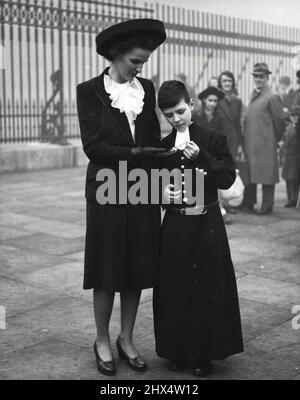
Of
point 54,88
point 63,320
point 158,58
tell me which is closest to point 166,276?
point 63,320

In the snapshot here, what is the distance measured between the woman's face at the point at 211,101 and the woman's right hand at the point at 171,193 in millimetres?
4172

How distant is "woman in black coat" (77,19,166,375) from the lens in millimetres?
3555

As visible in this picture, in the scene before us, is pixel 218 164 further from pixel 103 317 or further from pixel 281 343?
pixel 281 343

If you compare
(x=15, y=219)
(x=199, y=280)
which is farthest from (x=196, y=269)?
(x=15, y=219)

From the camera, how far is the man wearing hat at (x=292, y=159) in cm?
868

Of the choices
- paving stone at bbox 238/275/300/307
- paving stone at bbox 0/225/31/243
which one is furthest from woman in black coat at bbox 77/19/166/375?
paving stone at bbox 0/225/31/243

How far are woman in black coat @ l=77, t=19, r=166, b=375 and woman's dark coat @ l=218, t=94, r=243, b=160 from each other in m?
4.44

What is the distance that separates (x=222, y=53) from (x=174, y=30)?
5.60ft

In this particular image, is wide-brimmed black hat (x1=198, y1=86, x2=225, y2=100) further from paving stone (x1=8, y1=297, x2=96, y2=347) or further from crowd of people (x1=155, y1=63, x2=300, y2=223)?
paving stone (x1=8, y1=297, x2=96, y2=347)

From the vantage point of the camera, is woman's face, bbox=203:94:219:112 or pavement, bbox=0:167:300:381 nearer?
pavement, bbox=0:167:300:381

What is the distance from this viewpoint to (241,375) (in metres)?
3.65

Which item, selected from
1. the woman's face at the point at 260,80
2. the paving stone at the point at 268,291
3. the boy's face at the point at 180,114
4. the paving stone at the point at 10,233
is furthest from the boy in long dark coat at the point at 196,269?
the woman's face at the point at 260,80

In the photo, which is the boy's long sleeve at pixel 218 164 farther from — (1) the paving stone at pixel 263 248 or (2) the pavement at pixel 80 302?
(1) the paving stone at pixel 263 248

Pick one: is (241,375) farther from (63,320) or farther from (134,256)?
(63,320)
